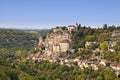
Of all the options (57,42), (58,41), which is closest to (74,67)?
(57,42)

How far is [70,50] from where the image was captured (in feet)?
284

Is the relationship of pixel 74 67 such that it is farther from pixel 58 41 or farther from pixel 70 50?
pixel 58 41

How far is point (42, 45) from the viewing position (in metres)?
98.4

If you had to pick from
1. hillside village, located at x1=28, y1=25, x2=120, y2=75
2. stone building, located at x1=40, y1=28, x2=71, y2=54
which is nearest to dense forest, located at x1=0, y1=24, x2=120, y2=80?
hillside village, located at x1=28, y1=25, x2=120, y2=75

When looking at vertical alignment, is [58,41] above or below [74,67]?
above

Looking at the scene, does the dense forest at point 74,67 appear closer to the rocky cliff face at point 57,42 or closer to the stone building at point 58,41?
the rocky cliff face at point 57,42

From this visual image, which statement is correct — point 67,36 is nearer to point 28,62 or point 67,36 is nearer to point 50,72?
point 28,62

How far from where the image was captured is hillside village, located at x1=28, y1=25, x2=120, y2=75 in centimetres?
7081

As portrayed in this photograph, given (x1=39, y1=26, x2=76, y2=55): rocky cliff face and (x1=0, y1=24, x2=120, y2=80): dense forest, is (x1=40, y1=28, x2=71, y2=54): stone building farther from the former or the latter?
(x1=0, y1=24, x2=120, y2=80): dense forest

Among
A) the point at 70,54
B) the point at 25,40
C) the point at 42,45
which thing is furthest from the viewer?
the point at 25,40

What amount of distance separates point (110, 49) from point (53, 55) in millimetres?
16576

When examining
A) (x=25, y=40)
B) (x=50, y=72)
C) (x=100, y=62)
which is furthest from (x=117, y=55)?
(x=25, y=40)

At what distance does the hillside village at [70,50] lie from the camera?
70.8 m

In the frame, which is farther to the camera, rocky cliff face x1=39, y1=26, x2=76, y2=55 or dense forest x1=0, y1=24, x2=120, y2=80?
rocky cliff face x1=39, y1=26, x2=76, y2=55
